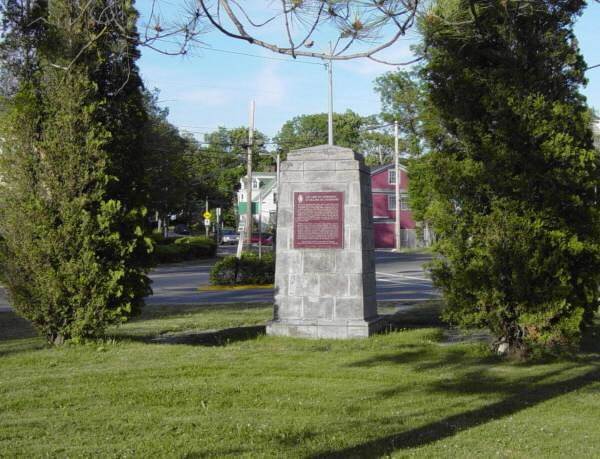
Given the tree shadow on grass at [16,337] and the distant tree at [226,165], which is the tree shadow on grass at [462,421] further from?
the distant tree at [226,165]

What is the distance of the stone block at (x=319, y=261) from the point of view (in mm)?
12312

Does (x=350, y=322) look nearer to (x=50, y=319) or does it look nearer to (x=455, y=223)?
(x=455, y=223)

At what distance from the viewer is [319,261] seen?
12336 mm

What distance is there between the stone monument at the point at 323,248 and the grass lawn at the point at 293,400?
0.61 meters

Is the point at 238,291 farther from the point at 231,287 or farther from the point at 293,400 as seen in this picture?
the point at 293,400

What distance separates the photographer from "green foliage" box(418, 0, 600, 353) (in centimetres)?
982

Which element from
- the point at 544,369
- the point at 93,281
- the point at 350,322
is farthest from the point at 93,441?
the point at 350,322

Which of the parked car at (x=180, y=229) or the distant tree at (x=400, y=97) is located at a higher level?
the distant tree at (x=400, y=97)

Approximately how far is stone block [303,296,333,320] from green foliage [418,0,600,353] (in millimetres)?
2299

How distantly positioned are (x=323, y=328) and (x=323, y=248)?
1.21m

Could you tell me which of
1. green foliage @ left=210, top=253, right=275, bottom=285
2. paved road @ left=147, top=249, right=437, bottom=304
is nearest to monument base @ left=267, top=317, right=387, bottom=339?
paved road @ left=147, top=249, right=437, bottom=304

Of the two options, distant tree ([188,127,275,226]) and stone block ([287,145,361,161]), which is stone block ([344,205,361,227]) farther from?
distant tree ([188,127,275,226])

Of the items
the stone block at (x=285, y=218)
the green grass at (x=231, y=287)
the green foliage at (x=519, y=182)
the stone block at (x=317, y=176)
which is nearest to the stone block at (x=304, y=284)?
the stone block at (x=285, y=218)

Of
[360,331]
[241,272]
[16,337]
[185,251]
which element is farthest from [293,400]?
[185,251]
